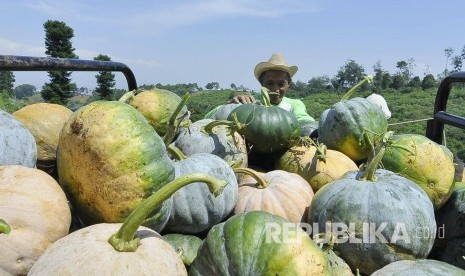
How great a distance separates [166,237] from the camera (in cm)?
238

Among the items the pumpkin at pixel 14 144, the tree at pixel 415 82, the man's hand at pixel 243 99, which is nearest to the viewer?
the pumpkin at pixel 14 144

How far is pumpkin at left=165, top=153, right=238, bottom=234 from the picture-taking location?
2420mm

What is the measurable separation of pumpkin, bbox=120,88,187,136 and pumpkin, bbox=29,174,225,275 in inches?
68.1

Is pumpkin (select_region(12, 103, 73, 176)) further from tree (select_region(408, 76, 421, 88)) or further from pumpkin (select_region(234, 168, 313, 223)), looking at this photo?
tree (select_region(408, 76, 421, 88))

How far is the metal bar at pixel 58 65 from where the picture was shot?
2550 millimetres

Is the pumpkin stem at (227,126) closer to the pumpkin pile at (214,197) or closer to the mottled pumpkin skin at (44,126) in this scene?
the pumpkin pile at (214,197)

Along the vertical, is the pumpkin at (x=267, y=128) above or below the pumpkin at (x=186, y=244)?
above

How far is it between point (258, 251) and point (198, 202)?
26.3 inches

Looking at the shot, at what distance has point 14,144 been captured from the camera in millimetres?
2090

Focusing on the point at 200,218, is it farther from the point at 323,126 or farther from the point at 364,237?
the point at 323,126

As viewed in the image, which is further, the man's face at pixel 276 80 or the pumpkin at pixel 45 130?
the man's face at pixel 276 80

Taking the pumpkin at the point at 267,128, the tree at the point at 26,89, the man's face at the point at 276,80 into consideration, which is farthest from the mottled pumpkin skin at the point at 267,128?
the tree at the point at 26,89

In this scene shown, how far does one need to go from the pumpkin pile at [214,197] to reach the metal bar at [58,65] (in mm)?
268

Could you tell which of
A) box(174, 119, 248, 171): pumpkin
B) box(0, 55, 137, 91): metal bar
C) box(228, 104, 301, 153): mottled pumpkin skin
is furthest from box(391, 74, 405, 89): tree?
box(174, 119, 248, 171): pumpkin
